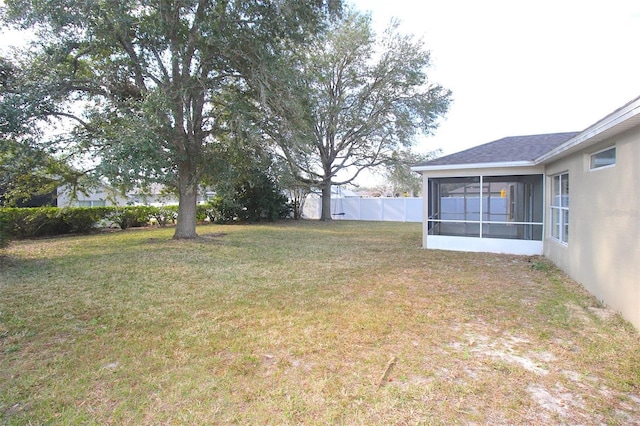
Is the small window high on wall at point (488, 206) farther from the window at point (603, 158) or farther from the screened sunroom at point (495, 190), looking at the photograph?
the window at point (603, 158)

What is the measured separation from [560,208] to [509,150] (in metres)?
2.69

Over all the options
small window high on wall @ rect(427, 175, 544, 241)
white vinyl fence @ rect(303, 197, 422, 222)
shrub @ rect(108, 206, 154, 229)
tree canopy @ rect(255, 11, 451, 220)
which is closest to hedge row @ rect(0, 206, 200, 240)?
shrub @ rect(108, 206, 154, 229)

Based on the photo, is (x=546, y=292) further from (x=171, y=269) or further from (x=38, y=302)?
(x=38, y=302)

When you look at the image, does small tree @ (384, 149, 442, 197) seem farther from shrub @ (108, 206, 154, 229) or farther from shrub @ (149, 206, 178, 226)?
shrub @ (108, 206, 154, 229)

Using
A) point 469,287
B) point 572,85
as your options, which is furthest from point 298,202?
point 469,287

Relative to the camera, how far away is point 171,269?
7156 mm

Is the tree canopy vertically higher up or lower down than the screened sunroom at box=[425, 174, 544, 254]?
higher up

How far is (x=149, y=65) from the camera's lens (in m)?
9.80

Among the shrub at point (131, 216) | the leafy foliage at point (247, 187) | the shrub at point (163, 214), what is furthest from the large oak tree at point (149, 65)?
the shrub at point (163, 214)

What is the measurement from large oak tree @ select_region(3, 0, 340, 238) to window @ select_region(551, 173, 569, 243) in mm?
7151

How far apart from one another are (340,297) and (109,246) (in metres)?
8.25

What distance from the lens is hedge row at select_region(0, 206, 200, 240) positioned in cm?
1178

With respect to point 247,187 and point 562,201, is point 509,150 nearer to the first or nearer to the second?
point 562,201

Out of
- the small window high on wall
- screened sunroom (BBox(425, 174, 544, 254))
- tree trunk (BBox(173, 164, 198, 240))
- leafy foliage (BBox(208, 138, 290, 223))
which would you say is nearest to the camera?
screened sunroom (BBox(425, 174, 544, 254))
